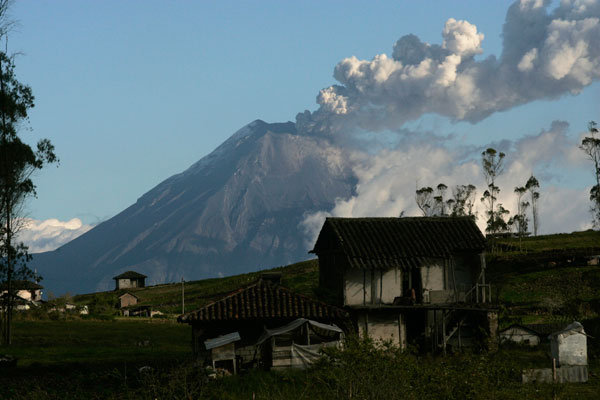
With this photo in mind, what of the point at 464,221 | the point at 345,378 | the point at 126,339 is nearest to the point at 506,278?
the point at 464,221

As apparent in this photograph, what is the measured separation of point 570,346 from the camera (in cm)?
3559

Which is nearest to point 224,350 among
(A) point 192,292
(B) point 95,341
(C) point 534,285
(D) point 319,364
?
(D) point 319,364

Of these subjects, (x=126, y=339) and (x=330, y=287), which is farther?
(x=126, y=339)

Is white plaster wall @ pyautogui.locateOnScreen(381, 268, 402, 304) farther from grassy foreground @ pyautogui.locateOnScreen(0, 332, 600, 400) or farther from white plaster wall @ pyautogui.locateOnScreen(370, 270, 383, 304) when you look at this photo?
grassy foreground @ pyautogui.locateOnScreen(0, 332, 600, 400)

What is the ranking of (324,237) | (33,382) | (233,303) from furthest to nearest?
1. (324,237)
2. (233,303)
3. (33,382)

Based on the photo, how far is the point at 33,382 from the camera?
3038cm

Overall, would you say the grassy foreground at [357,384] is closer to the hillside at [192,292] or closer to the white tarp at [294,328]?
the white tarp at [294,328]

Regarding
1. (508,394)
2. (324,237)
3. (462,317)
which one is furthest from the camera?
(324,237)

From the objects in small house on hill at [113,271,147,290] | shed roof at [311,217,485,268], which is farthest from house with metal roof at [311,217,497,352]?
small house on hill at [113,271,147,290]

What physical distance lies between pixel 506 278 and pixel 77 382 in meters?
59.1

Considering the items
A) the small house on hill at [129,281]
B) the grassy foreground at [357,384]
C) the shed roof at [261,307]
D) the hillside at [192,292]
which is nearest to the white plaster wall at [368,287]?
the shed roof at [261,307]

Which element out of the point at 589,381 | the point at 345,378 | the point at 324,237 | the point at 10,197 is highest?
the point at 10,197

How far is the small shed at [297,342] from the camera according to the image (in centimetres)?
3409

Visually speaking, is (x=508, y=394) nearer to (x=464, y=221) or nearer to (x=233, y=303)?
(x=233, y=303)
